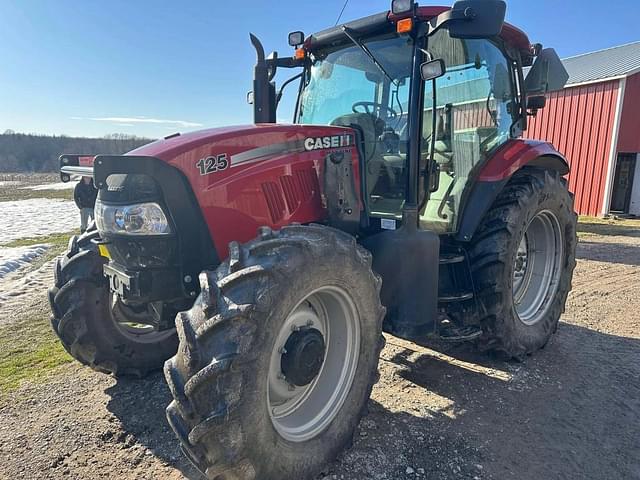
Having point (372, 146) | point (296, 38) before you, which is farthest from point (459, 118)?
point (296, 38)

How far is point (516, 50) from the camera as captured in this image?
404cm

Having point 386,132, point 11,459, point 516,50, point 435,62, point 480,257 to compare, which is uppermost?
point 516,50

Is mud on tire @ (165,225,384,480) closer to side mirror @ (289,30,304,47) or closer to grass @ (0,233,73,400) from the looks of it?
side mirror @ (289,30,304,47)

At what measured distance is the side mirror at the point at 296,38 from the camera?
3.66m

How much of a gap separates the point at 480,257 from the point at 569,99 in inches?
491

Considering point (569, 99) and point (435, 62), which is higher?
point (569, 99)

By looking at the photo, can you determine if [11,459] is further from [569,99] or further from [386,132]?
[569,99]

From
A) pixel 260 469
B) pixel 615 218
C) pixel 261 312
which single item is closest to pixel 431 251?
pixel 261 312

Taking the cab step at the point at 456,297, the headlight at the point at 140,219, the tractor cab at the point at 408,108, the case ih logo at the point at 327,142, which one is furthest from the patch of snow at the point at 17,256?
the cab step at the point at 456,297

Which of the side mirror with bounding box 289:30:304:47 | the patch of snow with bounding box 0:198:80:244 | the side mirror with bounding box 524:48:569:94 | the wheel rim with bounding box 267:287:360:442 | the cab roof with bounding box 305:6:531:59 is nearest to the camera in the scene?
the wheel rim with bounding box 267:287:360:442

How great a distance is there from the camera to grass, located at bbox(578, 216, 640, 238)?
1072cm

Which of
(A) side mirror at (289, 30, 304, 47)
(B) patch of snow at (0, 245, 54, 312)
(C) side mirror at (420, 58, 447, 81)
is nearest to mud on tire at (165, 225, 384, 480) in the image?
(C) side mirror at (420, 58, 447, 81)

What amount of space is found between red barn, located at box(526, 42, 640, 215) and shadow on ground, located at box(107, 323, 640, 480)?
10844 mm

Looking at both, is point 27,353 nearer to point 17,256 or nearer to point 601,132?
point 17,256
